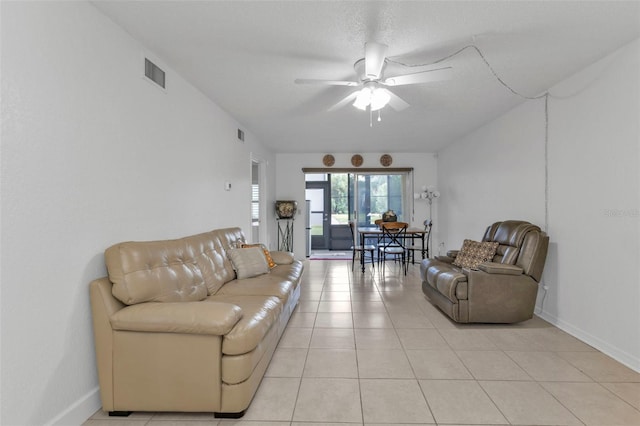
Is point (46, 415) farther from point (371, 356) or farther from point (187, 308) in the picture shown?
point (371, 356)

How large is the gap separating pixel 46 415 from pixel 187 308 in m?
0.80

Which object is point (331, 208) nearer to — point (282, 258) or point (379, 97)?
point (282, 258)

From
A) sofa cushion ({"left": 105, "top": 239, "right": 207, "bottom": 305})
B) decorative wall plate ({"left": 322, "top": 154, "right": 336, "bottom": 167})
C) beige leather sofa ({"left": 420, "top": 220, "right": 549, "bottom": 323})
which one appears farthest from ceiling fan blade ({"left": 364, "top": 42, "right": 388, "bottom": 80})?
decorative wall plate ({"left": 322, "top": 154, "right": 336, "bottom": 167})

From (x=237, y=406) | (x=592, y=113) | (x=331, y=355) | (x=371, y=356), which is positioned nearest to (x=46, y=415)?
(x=237, y=406)

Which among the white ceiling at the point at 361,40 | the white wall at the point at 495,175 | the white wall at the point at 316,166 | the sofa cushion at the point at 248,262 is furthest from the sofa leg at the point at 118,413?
the white wall at the point at 316,166

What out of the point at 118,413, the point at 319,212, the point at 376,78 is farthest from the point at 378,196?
the point at 118,413

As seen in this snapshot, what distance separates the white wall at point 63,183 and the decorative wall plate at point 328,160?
4.89 meters

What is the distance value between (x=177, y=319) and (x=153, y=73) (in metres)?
1.98

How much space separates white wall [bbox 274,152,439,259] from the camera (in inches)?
286

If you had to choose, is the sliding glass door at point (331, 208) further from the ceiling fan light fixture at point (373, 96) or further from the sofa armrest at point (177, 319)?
the sofa armrest at point (177, 319)

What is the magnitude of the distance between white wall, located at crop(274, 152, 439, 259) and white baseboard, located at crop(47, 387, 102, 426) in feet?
18.3

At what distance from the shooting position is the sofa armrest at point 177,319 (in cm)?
172

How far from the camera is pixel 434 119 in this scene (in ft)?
15.0

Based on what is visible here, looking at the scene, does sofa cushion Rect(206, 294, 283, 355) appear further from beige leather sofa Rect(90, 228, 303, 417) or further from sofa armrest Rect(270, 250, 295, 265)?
sofa armrest Rect(270, 250, 295, 265)
